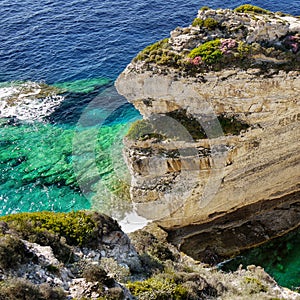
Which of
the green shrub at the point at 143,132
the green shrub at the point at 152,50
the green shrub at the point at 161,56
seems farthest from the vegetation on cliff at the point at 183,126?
the green shrub at the point at 152,50

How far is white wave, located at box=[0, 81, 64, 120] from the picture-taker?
111 ft

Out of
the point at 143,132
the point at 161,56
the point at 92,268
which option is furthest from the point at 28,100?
the point at 92,268

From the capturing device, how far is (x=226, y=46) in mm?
19047

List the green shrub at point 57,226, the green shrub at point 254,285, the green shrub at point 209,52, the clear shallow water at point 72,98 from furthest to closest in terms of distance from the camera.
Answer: the clear shallow water at point 72,98
the green shrub at point 209,52
the green shrub at point 254,285
the green shrub at point 57,226

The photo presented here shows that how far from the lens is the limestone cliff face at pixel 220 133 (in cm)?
1892

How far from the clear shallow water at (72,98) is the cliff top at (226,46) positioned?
10.6 metres

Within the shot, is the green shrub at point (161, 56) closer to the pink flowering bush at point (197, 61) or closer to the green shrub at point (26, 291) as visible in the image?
the pink flowering bush at point (197, 61)

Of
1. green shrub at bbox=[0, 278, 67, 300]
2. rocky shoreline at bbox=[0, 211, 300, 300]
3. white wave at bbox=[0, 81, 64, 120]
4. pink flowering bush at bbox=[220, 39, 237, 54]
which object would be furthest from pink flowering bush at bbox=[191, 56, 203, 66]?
white wave at bbox=[0, 81, 64, 120]

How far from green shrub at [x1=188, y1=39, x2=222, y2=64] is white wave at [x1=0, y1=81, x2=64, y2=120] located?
725 inches

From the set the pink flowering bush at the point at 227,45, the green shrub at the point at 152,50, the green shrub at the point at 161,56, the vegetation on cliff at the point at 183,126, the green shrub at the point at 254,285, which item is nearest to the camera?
the green shrub at the point at 254,285

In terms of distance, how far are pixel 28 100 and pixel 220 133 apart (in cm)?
2126

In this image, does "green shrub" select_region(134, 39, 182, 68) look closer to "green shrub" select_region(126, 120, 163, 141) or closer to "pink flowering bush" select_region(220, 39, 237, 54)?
"pink flowering bush" select_region(220, 39, 237, 54)

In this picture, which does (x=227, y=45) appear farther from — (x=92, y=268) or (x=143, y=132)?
(x=92, y=268)

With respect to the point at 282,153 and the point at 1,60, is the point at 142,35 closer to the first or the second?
the point at 1,60
